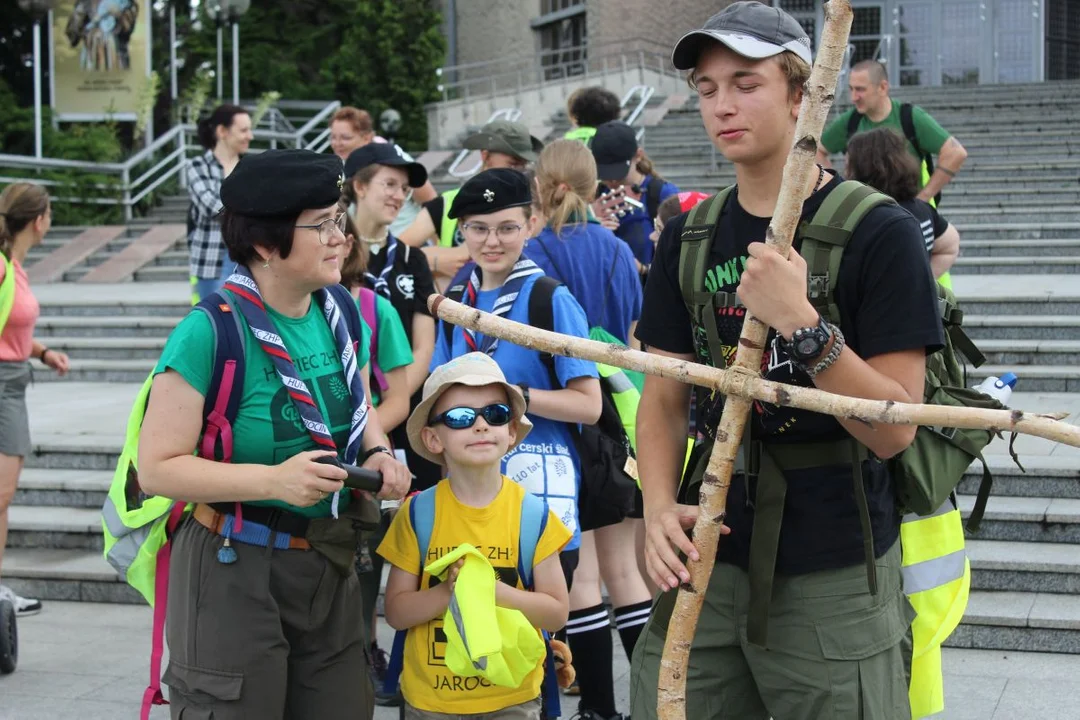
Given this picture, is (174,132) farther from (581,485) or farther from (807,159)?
(807,159)

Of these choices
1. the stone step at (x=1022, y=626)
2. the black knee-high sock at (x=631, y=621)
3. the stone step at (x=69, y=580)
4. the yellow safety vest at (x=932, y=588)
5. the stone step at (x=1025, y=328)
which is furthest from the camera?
the stone step at (x=1025, y=328)

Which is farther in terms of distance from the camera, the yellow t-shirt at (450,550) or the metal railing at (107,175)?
the metal railing at (107,175)

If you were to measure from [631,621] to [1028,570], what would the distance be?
2.21m

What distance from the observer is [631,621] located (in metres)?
4.82

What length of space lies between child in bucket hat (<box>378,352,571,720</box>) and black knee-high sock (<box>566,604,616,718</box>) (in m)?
0.68

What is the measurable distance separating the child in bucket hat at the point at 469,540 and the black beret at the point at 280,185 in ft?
2.94

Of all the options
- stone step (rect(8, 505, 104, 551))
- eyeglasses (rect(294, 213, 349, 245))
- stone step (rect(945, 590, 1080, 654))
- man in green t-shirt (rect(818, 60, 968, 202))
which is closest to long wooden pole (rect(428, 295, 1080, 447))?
eyeglasses (rect(294, 213, 349, 245))

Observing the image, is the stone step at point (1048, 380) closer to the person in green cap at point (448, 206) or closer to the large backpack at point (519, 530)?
the person in green cap at point (448, 206)

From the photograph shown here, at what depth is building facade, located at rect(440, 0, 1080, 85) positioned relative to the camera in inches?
1085

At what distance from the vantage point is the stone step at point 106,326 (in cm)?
1217

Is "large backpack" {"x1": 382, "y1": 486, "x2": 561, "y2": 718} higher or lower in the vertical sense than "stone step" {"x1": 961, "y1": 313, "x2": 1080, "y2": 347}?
lower

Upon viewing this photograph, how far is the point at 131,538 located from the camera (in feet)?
11.6

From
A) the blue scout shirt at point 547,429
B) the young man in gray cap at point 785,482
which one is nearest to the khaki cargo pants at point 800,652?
the young man in gray cap at point 785,482

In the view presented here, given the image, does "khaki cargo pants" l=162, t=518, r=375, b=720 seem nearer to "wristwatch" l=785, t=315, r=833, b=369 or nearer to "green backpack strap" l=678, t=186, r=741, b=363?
"green backpack strap" l=678, t=186, r=741, b=363
